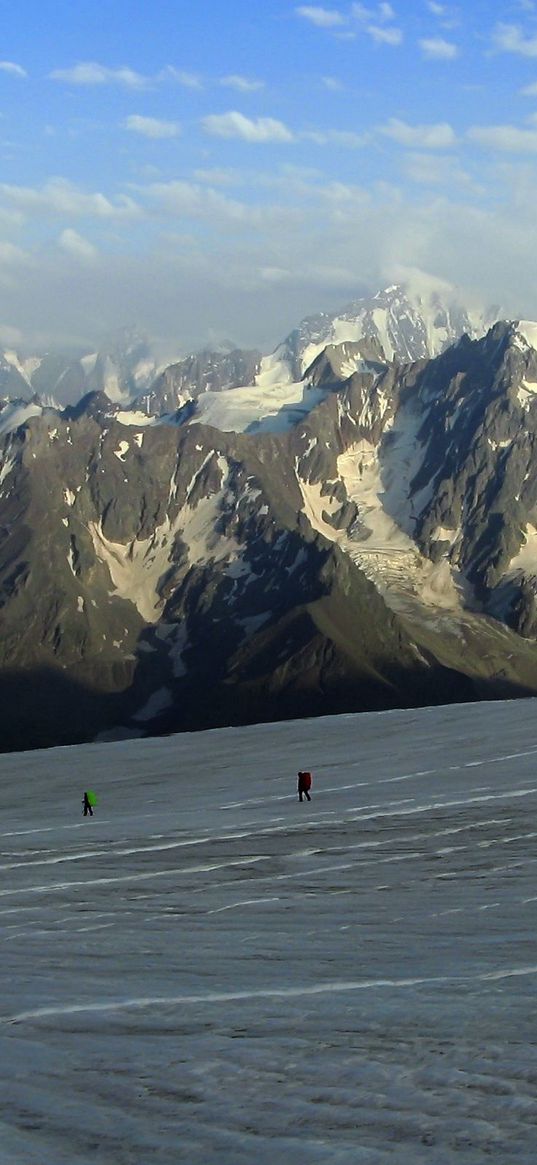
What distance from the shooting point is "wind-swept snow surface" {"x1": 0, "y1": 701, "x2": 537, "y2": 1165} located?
46.9 ft

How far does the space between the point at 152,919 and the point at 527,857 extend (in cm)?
992

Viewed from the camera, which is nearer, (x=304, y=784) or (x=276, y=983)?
(x=276, y=983)

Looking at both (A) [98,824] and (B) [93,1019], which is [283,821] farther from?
(B) [93,1019]

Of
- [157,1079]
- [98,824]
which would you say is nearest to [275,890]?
[157,1079]

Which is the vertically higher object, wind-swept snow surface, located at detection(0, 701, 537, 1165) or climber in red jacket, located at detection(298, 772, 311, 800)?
climber in red jacket, located at detection(298, 772, 311, 800)

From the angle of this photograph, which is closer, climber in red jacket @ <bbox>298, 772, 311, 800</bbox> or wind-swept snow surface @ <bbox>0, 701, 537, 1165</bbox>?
wind-swept snow surface @ <bbox>0, 701, 537, 1165</bbox>

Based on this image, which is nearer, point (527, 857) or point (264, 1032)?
point (264, 1032)

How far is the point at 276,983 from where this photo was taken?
2016cm

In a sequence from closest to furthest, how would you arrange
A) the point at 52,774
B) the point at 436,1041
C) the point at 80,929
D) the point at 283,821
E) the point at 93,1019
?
the point at 436,1041, the point at 93,1019, the point at 80,929, the point at 283,821, the point at 52,774

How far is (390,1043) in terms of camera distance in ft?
55.6

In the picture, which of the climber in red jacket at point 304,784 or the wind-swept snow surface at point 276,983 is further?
the climber in red jacket at point 304,784

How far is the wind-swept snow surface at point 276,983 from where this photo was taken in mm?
14281

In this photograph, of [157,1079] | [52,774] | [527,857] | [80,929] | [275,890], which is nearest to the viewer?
[157,1079]

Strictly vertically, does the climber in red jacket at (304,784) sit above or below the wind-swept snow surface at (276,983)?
above
